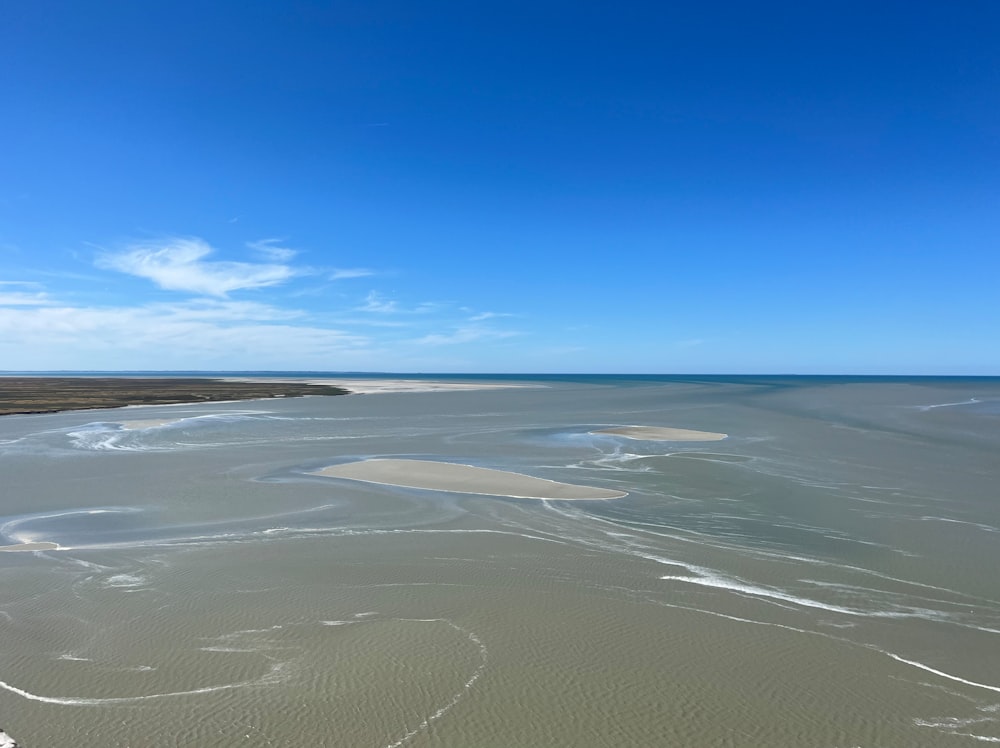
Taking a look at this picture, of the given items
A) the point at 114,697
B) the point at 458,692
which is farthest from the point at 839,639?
the point at 114,697

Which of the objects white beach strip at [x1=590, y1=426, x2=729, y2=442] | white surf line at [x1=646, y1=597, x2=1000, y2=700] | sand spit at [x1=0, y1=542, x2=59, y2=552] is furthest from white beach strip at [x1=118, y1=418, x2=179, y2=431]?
white surf line at [x1=646, y1=597, x2=1000, y2=700]

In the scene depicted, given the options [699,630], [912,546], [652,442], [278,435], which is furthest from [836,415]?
[699,630]

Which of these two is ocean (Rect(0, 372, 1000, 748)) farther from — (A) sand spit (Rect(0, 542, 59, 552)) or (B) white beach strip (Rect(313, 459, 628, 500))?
(B) white beach strip (Rect(313, 459, 628, 500))

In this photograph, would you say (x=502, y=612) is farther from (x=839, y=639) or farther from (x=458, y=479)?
(x=458, y=479)

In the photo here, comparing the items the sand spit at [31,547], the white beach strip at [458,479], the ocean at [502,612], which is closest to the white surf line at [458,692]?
the ocean at [502,612]

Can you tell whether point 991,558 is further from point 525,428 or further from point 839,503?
point 525,428
